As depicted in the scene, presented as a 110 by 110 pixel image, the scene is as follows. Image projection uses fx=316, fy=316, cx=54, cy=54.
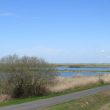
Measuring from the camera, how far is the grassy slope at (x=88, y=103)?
65.0ft

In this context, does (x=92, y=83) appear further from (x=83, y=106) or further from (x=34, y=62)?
(x=83, y=106)

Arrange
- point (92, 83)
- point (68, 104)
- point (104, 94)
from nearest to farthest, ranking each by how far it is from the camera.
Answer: point (68, 104) < point (104, 94) < point (92, 83)

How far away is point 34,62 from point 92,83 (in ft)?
44.6

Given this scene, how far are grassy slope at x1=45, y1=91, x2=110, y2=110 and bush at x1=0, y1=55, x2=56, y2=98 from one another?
5.62m

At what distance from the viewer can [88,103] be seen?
2261 cm

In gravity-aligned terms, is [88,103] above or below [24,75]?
below

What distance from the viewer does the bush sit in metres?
27.9

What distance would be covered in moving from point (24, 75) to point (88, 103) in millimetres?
7770

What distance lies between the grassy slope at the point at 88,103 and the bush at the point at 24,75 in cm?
562

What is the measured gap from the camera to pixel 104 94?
27.8m

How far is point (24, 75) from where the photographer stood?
28.2 metres

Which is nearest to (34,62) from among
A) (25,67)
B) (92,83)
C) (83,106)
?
(25,67)

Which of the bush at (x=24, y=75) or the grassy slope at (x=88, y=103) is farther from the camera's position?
the bush at (x=24, y=75)

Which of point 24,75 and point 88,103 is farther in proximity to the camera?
point 24,75
